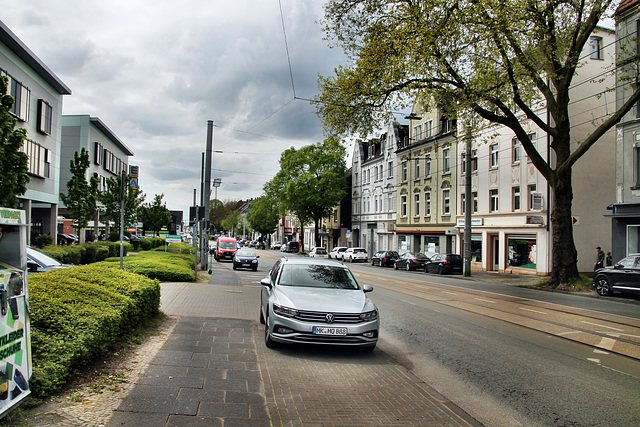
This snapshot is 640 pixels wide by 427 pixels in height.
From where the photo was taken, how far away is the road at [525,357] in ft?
17.2

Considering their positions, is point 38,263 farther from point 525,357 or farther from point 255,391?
point 525,357

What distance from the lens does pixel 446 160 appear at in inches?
1551

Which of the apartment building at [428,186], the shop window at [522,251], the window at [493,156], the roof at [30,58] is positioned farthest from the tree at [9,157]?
the window at [493,156]

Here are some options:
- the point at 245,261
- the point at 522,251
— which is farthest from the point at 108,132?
the point at 522,251

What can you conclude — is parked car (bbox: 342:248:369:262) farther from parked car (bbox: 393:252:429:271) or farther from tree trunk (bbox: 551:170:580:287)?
tree trunk (bbox: 551:170:580:287)

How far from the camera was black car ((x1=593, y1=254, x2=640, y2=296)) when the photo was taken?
16.8 meters

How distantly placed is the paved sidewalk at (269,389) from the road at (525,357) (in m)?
0.57

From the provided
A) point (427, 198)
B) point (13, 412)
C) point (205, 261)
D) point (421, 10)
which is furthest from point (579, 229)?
point (13, 412)

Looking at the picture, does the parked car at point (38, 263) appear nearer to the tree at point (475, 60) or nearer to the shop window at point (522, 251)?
the tree at point (475, 60)

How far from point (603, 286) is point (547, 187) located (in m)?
11.6

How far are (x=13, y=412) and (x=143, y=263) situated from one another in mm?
14288

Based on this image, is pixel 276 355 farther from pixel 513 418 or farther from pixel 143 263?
pixel 143 263

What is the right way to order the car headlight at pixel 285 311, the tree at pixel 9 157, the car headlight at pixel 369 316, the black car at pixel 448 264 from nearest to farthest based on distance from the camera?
1. the car headlight at pixel 285 311
2. the car headlight at pixel 369 316
3. the tree at pixel 9 157
4. the black car at pixel 448 264

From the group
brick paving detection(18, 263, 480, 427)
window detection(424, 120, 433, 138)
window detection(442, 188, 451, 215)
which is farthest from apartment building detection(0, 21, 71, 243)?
window detection(442, 188, 451, 215)
